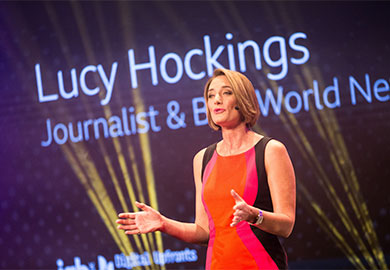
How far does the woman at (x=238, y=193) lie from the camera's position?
142 centimetres

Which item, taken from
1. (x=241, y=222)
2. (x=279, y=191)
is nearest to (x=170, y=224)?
(x=241, y=222)

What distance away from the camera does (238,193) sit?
146cm

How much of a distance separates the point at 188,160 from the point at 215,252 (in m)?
2.89

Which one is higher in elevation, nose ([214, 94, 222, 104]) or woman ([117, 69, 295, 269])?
nose ([214, 94, 222, 104])

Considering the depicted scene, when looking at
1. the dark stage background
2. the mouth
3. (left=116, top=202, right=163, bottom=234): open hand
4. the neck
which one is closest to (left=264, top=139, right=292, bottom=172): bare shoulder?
the neck

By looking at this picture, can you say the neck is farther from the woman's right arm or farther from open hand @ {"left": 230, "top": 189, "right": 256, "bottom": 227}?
open hand @ {"left": 230, "top": 189, "right": 256, "bottom": 227}

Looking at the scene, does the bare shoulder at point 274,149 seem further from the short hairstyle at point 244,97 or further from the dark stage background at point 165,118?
the dark stage background at point 165,118

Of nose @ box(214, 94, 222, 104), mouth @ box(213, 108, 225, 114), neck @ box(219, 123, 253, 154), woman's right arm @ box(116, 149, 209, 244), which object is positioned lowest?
woman's right arm @ box(116, 149, 209, 244)

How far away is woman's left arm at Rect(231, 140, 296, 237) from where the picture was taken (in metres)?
1.37

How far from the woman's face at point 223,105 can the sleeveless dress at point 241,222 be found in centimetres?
12

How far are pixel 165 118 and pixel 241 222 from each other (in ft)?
9.74

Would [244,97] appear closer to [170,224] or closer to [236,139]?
[236,139]

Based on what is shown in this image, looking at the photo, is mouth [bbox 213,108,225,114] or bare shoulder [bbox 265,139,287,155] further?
mouth [bbox 213,108,225,114]

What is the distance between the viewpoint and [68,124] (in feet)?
14.7
